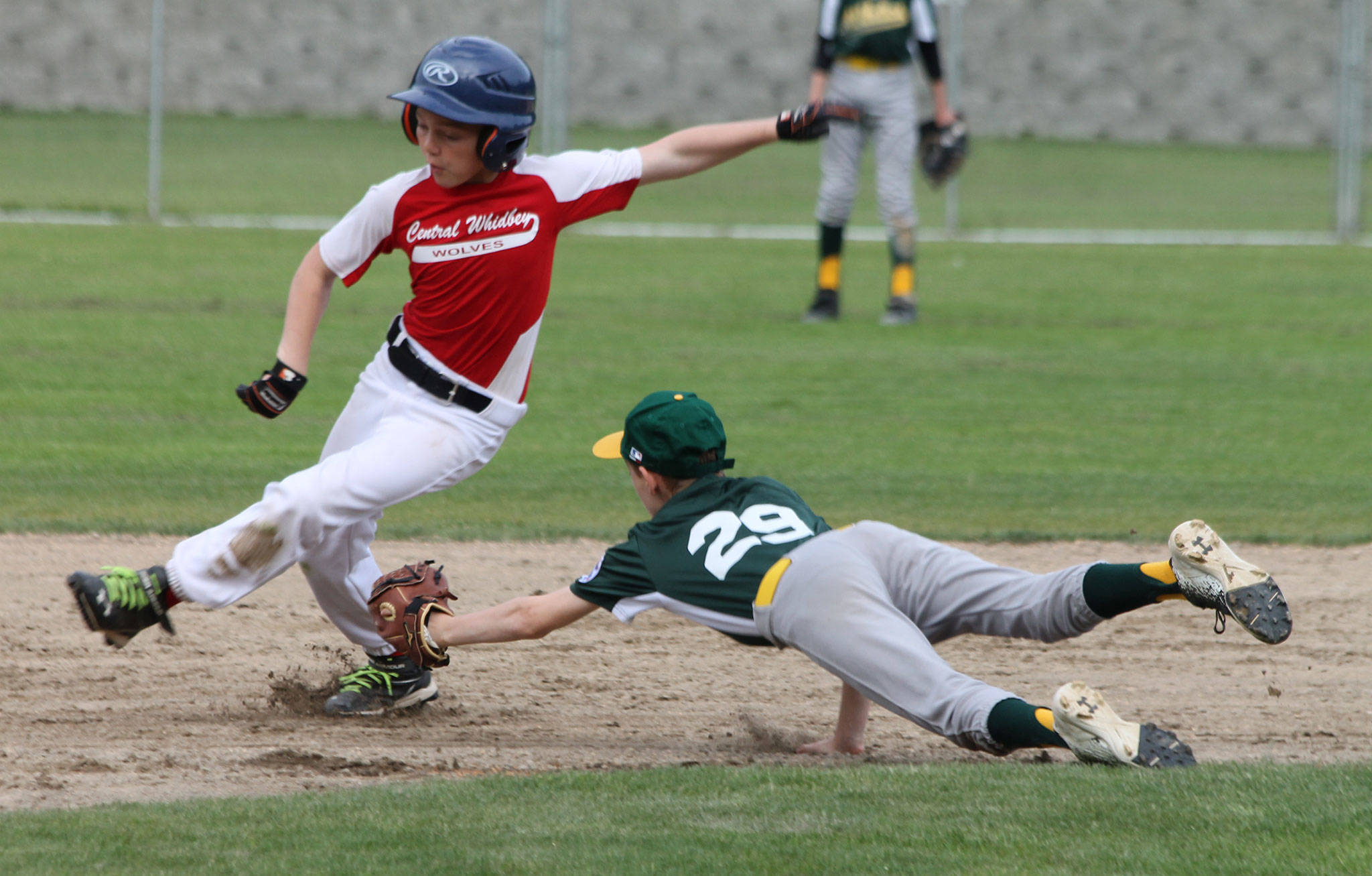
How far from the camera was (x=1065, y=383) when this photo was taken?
9930 mm

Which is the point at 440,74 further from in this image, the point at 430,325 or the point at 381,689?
the point at 381,689

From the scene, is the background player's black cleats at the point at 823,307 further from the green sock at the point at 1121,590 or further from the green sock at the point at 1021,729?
the green sock at the point at 1021,729

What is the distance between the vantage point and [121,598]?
4.23 m

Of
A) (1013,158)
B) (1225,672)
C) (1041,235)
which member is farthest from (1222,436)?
(1013,158)

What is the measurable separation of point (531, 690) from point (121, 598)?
54.0 inches

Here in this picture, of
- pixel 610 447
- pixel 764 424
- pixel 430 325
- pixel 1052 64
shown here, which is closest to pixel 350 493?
pixel 430 325

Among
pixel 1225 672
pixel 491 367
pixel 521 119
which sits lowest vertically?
pixel 1225 672

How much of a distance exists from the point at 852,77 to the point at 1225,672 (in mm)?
7117

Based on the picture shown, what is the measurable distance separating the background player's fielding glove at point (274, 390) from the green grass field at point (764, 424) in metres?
1.18

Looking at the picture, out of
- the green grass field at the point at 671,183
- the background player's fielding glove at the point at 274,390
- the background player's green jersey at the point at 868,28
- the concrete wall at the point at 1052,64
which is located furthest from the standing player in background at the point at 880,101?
the concrete wall at the point at 1052,64

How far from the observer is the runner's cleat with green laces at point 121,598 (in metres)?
4.23

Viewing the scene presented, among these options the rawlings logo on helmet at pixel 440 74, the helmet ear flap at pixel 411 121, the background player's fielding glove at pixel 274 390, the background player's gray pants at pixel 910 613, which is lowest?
the background player's gray pants at pixel 910 613

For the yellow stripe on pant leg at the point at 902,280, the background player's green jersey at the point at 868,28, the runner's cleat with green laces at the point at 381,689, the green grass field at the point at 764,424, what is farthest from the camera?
the yellow stripe on pant leg at the point at 902,280

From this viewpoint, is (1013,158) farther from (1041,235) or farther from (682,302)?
(682,302)
